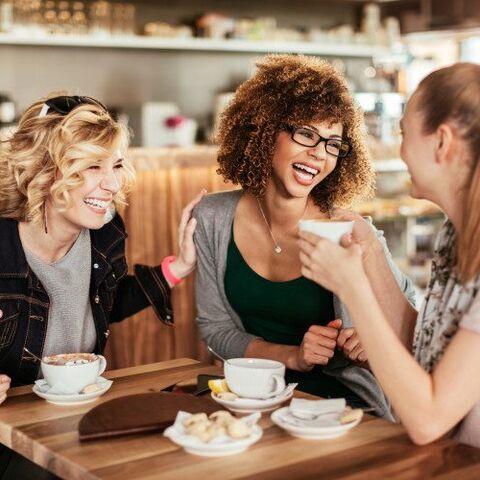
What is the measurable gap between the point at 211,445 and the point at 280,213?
119cm

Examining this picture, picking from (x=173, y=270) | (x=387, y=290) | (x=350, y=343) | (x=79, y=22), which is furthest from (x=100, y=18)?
(x=387, y=290)

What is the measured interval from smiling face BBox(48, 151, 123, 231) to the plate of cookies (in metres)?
0.81

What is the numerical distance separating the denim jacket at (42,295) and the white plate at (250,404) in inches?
26.4

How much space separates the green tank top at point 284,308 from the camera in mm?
2605

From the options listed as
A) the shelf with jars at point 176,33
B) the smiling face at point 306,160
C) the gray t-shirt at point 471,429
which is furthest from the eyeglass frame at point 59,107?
the shelf with jars at point 176,33

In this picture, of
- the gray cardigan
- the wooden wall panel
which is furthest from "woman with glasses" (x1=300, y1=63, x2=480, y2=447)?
the wooden wall panel

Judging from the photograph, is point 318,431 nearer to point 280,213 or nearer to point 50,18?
point 280,213

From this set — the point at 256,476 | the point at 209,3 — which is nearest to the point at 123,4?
the point at 209,3

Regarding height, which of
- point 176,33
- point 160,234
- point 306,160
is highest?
point 176,33

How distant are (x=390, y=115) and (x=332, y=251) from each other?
15.2 ft

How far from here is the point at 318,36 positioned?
23.0 ft

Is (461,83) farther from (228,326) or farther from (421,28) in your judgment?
(421,28)

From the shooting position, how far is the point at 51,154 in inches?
96.8

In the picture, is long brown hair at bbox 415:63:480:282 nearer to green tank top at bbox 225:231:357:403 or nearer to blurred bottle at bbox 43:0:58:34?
green tank top at bbox 225:231:357:403
